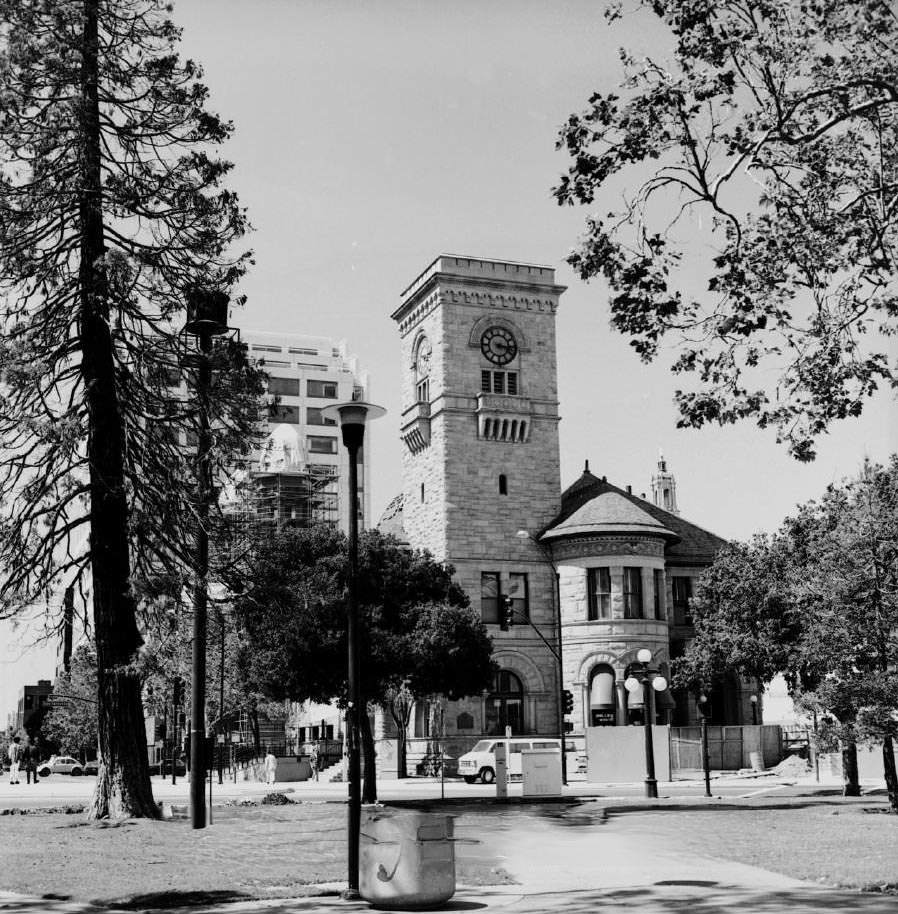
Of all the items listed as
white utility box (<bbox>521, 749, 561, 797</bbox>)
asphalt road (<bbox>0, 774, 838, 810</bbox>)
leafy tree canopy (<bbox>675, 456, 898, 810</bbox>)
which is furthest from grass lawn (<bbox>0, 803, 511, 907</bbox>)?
asphalt road (<bbox>0, 774, 838, 810</bbox>)

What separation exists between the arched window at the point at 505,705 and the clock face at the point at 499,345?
52.0ft

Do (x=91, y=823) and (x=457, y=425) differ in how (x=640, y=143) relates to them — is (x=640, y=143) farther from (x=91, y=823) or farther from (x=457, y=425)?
(x=457, y=425)

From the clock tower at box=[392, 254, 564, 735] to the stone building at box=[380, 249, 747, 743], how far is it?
70mm

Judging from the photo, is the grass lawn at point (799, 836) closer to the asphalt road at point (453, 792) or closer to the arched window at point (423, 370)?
the asphalt road at point (453, 792)

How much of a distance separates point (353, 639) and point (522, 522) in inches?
1839

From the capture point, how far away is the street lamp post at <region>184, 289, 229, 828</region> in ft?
68.3

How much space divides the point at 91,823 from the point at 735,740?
35.2 metres

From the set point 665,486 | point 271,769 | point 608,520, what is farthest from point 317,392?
point 271,769

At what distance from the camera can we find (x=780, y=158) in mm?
13359

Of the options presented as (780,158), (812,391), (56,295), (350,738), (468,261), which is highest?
(468,261)

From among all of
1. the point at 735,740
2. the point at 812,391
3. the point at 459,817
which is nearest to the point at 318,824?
the point at 459,817

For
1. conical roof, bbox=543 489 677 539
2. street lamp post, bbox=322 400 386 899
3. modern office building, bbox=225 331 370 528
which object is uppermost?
modern office building, bbox=225 331 370 528

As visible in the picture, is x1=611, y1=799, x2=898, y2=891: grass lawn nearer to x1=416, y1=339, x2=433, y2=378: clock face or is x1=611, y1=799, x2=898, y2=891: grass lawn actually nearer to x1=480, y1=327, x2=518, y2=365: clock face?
x1=480, y1=327, x2=518, y2=365: clock face

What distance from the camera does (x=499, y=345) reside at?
63.4m
